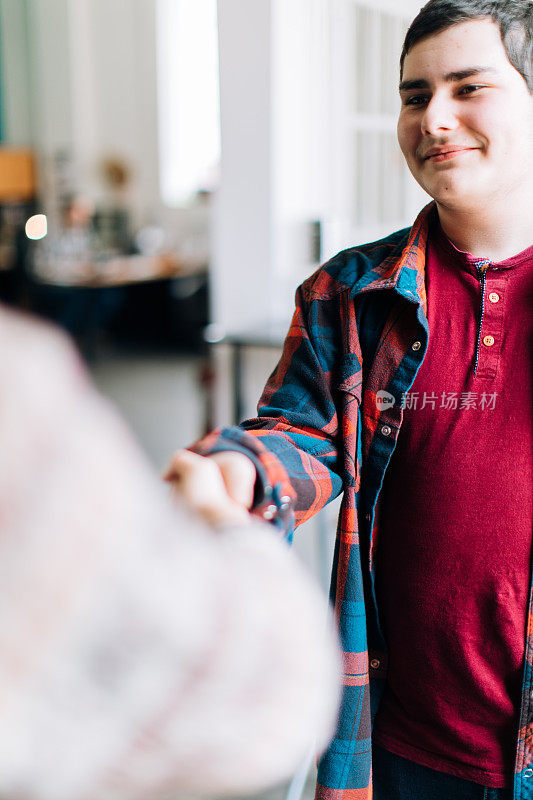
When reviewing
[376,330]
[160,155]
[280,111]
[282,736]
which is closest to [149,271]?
[160,155]

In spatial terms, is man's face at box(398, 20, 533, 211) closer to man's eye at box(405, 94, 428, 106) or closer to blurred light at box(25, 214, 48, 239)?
man's eye at box(405, 94, 428, 106)

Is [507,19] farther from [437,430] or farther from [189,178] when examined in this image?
[189,178]

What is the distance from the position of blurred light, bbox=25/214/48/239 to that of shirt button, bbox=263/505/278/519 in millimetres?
5953

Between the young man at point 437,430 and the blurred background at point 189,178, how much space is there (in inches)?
6.9

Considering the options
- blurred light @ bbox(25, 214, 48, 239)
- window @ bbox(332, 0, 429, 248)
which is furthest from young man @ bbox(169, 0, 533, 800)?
blurred light @ bbox(25, 214, 48, 239)

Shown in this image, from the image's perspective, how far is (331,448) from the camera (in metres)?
0.95

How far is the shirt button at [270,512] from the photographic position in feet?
2.14

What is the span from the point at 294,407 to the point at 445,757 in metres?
0.50

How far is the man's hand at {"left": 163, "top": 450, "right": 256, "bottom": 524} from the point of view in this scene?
0.55m

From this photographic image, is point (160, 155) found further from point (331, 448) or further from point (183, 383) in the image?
point (331, 448)

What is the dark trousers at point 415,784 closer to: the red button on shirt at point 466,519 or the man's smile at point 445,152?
the red button on shirt at point 466,519

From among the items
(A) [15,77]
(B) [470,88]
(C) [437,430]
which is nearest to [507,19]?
(B) [470,88]

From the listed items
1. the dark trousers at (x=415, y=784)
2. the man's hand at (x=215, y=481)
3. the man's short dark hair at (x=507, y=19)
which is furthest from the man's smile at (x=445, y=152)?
the dark trousers at (x=415, y=784)

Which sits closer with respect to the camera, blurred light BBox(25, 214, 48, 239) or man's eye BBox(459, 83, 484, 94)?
man's eye BBox(459, 83, 484, 94)
